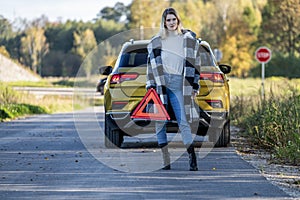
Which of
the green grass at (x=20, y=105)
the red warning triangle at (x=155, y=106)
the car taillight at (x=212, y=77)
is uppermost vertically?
the car taillight at (x=212, y=77)

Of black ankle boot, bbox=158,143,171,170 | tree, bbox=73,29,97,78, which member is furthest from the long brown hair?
tree, bbox=73,29,97,78

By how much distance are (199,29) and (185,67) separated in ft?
162

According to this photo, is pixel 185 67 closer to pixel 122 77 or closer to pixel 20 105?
pixel 122 77

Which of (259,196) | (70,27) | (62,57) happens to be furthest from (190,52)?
(70,27)

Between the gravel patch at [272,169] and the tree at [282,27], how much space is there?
48.7 meters

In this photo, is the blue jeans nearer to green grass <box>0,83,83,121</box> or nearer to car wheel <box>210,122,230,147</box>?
car wheel <box>210,122,230,147</box>

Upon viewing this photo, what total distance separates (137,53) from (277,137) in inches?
108

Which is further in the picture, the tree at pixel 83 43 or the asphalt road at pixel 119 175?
the tree at pixel 83 43

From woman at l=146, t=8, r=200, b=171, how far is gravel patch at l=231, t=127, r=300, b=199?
3.38 ft

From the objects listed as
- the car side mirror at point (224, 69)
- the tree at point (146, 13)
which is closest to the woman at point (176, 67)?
the car side mirror at point (224, 69)

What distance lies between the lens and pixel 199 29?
191ft

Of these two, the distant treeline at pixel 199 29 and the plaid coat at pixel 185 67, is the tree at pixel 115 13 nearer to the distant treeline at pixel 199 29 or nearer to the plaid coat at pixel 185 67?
the distant treeline at pixel 199 29

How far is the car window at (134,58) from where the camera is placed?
12000 mm

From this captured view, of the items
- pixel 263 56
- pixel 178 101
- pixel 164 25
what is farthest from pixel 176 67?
pixel 263 56
